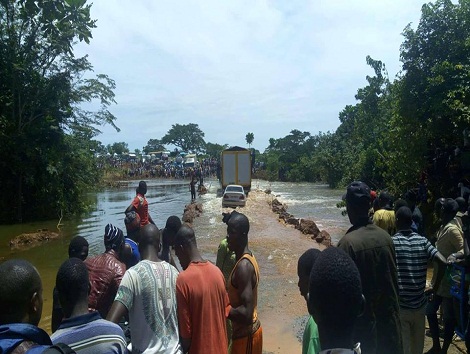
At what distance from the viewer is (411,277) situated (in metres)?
3.86

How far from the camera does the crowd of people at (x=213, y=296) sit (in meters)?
1.94

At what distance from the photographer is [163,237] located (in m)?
5.43

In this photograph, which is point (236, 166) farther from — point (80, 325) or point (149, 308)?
point (80, 325)

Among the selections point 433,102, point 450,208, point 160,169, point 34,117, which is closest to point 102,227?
point 34,117

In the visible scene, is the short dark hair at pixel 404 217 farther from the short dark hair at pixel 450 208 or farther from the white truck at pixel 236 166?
the white truck at pixel 236 166

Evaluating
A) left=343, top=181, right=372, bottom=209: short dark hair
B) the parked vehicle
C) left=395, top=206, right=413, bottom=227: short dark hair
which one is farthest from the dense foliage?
the parked vehicle

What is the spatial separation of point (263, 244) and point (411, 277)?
10.8m

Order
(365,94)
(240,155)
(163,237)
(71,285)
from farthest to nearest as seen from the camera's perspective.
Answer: (365,94), (240,155), (163,237), (71,285)

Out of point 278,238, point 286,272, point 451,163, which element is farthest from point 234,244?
point 278,238

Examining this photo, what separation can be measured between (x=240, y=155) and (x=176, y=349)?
27.5 m

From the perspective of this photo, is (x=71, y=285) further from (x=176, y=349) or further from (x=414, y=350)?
(x=414, y=350)

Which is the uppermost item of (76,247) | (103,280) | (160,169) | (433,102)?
(433,102)

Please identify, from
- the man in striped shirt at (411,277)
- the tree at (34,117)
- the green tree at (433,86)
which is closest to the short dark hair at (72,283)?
the man in striped shirt at (411,277)

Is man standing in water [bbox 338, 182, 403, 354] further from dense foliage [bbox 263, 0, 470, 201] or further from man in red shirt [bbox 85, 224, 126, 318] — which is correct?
Result: dense foliage [bbox 263, 0, 470, 201]
